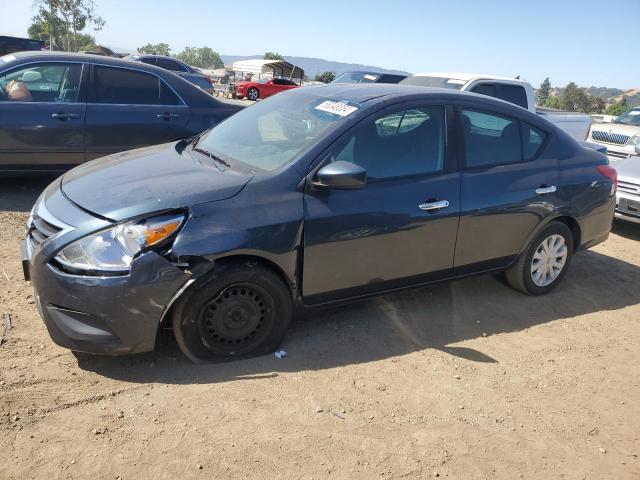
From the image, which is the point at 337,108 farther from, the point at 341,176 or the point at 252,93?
the point at 252,93

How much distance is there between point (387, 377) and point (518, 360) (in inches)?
40.2

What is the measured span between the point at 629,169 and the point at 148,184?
6687mm

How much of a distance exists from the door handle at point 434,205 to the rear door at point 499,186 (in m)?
0.18

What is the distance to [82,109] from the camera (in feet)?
20.4

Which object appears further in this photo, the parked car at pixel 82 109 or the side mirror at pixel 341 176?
the parked car at pixel 82 109

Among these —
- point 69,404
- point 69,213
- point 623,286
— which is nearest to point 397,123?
point 69,213

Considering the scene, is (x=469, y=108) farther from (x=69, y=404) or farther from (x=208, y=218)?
(x=69, y=404)

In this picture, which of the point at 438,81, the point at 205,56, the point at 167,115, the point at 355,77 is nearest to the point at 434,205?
the point at 167,115

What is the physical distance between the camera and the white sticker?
375 cm

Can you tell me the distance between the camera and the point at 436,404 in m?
3.25

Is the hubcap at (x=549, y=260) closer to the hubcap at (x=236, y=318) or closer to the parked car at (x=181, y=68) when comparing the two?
the hubcap at (x=236, y=318)

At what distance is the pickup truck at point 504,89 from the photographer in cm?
906

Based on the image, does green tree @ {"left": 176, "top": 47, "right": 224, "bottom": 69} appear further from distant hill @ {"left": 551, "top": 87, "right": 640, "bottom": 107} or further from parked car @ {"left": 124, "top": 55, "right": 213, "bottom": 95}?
parked car @ {"left": 124, "top": 55, "right": 213, "bottom": 95}

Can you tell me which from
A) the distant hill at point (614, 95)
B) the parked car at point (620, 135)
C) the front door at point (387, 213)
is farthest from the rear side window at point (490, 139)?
the distant hill at point (614, 95)
